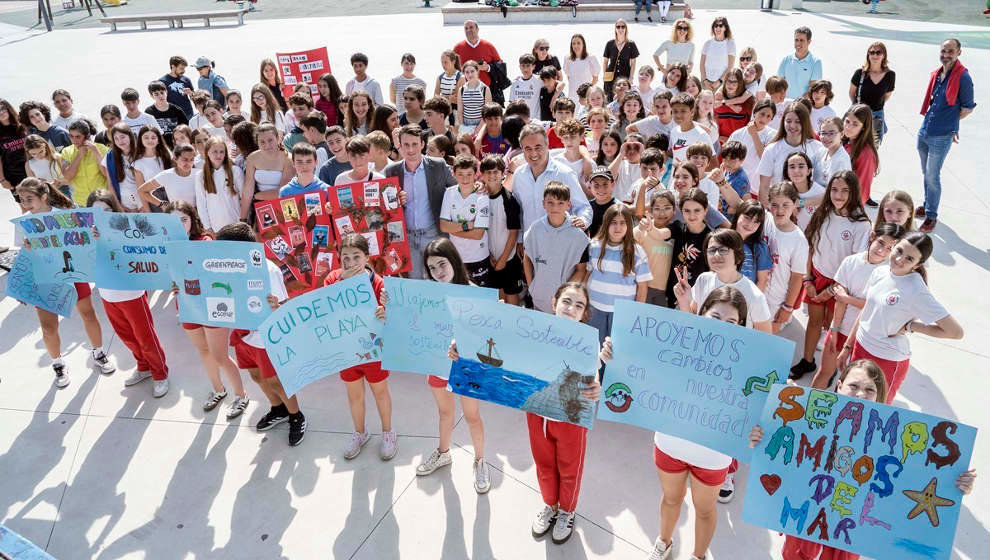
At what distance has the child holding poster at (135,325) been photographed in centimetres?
496

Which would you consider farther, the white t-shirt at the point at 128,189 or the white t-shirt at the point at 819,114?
the white t-shirt at the point at 819,114

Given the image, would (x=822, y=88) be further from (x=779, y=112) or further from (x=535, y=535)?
(x=535, y=535)

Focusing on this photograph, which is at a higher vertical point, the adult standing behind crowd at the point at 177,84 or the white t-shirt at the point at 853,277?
the adult standing behind crowd at the point at 177,84

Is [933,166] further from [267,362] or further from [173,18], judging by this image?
[173,18]

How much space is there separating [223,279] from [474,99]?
491 centimetres

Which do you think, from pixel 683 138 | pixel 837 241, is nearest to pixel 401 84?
pixel 683 138

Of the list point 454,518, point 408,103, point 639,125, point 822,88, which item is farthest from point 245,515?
point 822,88

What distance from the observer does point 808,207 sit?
5.56 m

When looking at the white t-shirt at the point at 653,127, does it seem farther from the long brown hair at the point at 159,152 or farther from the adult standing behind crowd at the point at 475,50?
the long brown hair at the point at 159,152

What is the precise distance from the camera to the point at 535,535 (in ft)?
12.3

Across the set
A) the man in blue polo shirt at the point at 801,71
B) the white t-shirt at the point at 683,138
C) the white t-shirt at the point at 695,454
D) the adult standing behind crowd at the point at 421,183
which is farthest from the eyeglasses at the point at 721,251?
the man in blue polo shirt at the point at 801,71

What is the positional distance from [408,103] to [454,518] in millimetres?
4933

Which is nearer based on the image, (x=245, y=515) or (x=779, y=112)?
(x=245, y=515)

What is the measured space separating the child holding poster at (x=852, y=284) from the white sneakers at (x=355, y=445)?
3612 millimetres
